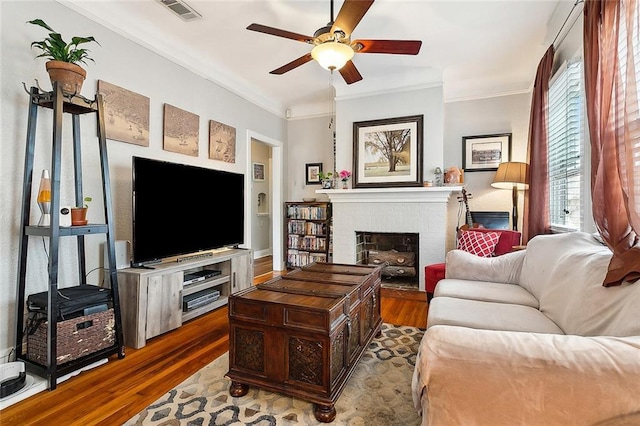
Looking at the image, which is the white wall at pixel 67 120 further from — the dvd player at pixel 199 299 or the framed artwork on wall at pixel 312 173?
the framed artwork on wall at pixel 312 173

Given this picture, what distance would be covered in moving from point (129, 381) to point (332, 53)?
257cm

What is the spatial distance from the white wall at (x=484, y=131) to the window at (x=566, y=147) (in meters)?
1.25

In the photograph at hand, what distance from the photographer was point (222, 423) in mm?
1534

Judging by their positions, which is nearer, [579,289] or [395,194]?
[579,289]

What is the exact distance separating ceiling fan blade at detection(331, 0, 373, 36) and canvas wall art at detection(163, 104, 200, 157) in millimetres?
1979

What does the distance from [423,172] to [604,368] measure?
3.41 meters

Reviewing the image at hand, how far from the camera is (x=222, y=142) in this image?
3.99m

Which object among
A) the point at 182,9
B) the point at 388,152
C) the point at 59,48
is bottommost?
the point at 388,152

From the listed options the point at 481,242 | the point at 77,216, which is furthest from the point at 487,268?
the point at 77,216

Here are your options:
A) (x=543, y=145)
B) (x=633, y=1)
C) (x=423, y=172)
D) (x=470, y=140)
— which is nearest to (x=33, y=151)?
(x=633, y=1)

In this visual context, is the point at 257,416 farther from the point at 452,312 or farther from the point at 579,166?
the point at 579,166

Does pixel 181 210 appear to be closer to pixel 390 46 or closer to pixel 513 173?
pixel 390 46

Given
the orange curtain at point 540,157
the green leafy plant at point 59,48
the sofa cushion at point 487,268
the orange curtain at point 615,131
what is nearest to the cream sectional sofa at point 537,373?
the orange curtain at point 615,131

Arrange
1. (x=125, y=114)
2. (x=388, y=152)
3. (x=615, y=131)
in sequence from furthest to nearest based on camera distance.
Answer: (x=388, y=152), (x=125, y=114), (x=615, y=131)
